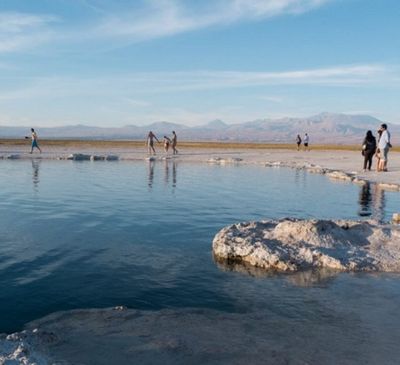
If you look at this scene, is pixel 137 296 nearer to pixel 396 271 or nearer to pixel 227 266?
pixel 227 266

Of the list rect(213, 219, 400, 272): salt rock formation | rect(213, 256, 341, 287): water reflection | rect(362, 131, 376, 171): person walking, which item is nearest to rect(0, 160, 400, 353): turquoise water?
rect(213, 256, 341, 287): water reflection

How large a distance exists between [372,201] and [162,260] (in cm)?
1150

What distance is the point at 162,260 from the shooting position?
1060cm

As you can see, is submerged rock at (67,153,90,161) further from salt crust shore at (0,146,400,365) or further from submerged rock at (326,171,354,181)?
salt crust shore at (0,146,400,365)

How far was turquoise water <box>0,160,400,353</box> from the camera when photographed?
800 cm

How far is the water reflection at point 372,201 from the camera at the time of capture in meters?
16.5

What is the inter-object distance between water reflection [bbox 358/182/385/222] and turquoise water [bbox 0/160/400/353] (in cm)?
6

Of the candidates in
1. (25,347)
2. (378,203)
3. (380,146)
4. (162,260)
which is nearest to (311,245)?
(162,260)

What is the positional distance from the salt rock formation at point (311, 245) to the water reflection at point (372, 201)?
125 inches

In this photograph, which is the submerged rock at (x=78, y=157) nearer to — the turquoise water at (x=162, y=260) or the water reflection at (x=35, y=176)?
the water reflection at (x=35, y=176)

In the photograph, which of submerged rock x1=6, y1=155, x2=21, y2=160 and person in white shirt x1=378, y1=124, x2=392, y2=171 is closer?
person in white shirt x1=378, y1=124, x2=392, y2=171

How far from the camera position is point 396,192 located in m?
22.3

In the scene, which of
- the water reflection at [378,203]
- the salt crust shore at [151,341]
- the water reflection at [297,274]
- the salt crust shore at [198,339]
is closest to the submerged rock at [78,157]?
the water reflection at [378,203]

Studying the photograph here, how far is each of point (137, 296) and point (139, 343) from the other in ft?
6.06
